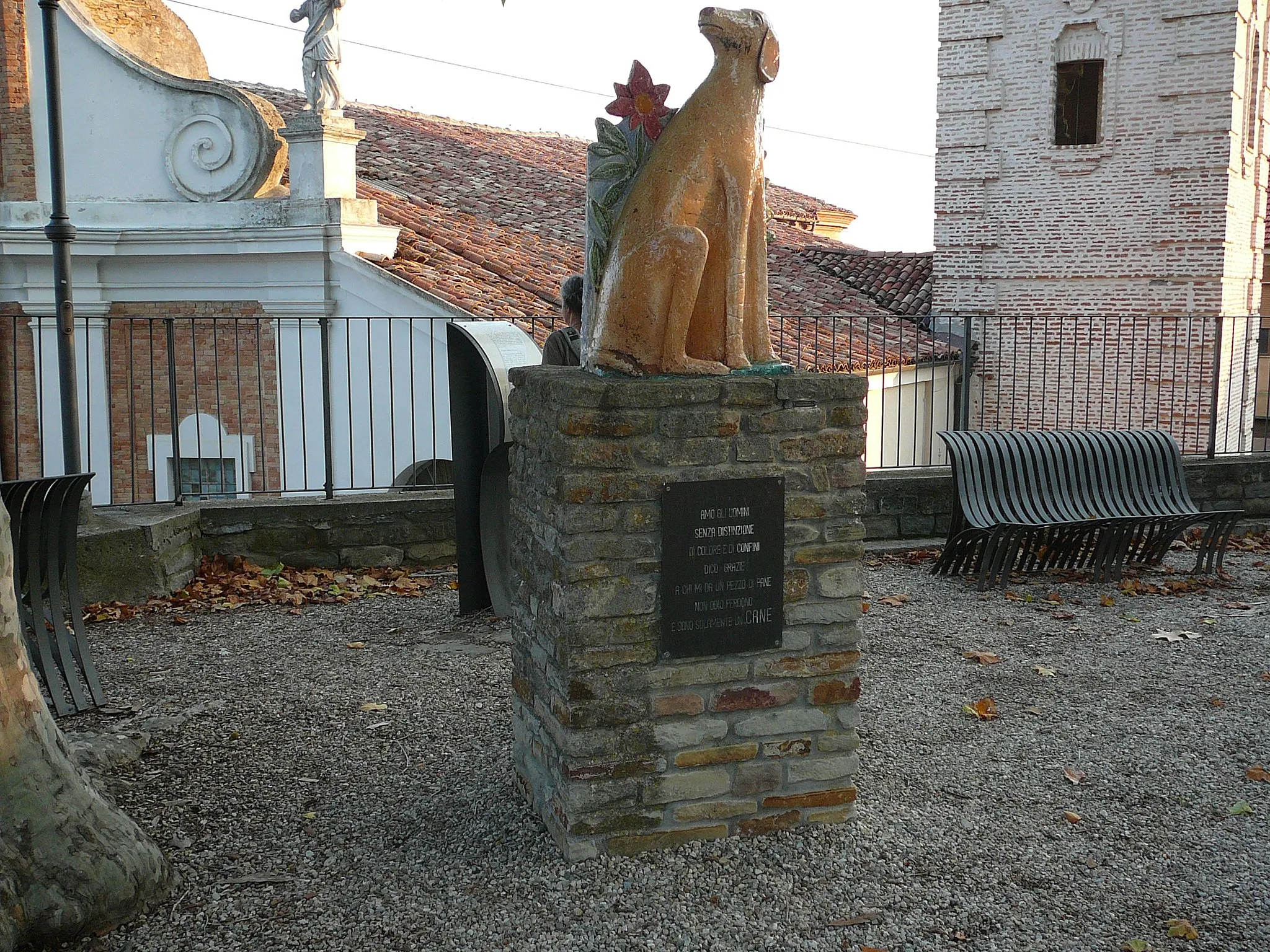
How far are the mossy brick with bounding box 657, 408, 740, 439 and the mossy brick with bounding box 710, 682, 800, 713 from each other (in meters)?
0.88

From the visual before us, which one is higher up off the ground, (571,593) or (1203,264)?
(1203,264)

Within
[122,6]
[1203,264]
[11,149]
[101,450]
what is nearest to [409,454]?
[101,450]

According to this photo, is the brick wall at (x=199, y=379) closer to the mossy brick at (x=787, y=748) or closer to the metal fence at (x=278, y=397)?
the metal fence at (x=278, y=397)

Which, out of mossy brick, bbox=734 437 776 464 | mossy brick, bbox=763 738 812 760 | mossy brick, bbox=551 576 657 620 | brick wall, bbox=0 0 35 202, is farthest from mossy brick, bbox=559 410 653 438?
brick wall, bbox=0 0 35 202

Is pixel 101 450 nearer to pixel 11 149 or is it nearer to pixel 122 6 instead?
pixel 11 149

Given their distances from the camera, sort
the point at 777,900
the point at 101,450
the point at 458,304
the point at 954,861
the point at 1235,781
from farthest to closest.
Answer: the point at 101,450 → the point at 458,304 → the point at 1235,781 → the point at 954,861 → the point at 777,900

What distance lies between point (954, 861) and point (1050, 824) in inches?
20.3

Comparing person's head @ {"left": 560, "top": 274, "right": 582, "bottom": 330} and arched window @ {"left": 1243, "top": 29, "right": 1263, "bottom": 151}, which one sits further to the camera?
arched window @ {"left": 1243, "top": 29, "right": 1263, "bottom": 151}

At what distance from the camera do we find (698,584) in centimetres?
411

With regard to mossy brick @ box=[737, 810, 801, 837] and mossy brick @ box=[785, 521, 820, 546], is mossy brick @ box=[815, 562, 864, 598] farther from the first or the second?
mossy brick @ box=[737, 810, 801, 837]

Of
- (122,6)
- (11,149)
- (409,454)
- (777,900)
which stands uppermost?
(122,6)

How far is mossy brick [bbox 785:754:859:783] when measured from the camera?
4.27 m

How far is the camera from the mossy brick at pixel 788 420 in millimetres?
A: 4117

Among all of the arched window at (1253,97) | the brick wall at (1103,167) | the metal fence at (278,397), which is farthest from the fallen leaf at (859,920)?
the arched window at (1253,97)
